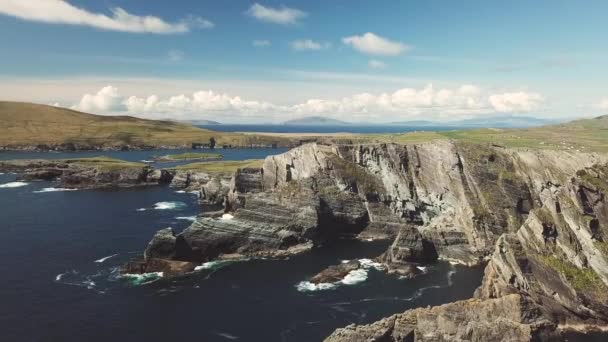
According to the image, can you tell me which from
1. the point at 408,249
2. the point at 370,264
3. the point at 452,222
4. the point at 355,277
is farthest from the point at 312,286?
the point at 452,222

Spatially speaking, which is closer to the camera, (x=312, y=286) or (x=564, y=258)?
(x=564, y=258)

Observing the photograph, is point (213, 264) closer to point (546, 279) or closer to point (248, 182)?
point (248, 182)

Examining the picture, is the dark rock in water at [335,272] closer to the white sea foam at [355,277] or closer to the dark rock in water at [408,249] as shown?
the white sea foam at [355,277]

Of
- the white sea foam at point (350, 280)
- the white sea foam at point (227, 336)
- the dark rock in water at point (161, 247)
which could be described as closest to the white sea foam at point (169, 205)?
the dark rock in water at point (161, 247)

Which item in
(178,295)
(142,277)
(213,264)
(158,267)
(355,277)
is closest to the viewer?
(178,295)

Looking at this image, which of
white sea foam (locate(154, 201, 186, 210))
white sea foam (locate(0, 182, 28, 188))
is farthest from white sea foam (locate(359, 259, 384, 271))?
white sea foam (locate(0, 182, 28, 188))

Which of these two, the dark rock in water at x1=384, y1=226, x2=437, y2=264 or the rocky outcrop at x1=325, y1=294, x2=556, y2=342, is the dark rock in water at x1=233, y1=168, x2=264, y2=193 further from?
the rocky outcrop at x1=325, y1=294, x2=556, y2=342

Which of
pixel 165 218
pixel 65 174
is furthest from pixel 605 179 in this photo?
pixel 65 174
